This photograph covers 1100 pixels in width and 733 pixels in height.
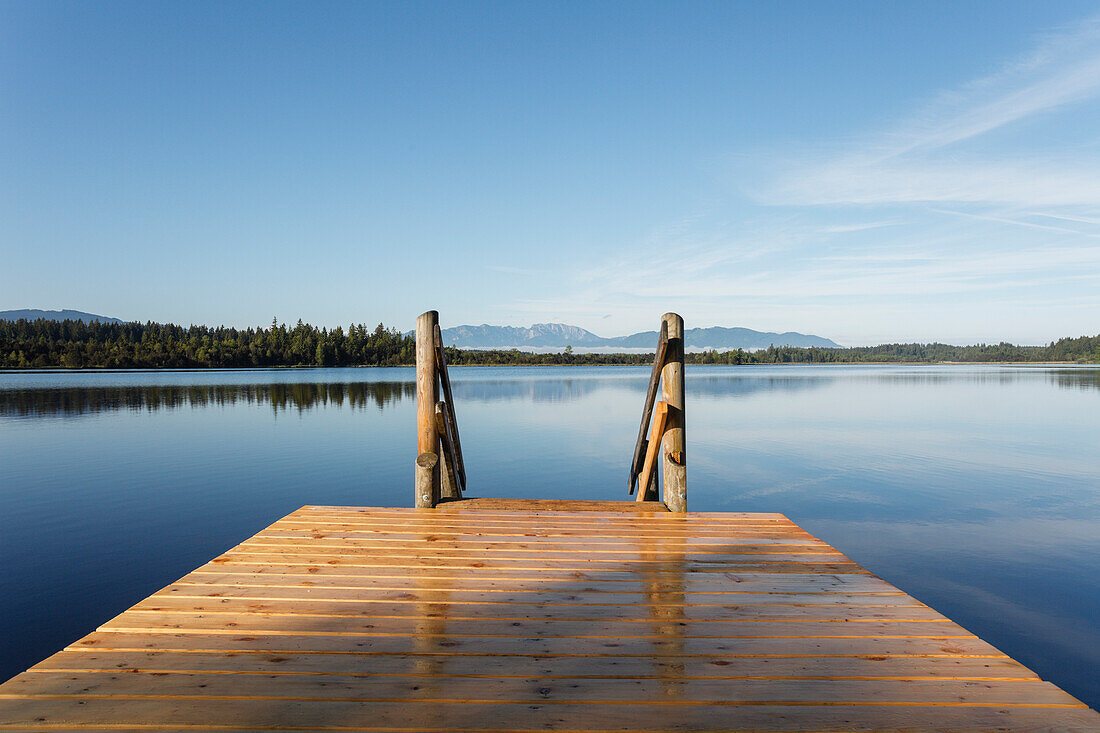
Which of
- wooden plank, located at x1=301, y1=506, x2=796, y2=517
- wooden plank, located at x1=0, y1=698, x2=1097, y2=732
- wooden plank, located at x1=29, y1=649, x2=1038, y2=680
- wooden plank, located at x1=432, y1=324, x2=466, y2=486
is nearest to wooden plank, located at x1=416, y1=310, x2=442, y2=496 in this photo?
wooden plank, located at x1=432, y1=324, x2=466, y2=486

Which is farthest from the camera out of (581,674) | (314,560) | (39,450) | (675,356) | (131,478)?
(39,450)

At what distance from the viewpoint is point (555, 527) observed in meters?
5.95

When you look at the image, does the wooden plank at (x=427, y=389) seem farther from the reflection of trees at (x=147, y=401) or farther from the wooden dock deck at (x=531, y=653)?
the reflection of trees at (x=147, y=401)

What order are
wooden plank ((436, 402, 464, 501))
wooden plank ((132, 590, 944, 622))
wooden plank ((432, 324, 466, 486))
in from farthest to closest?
wooden plank ((432, 324, 466, 486)) < wooden plank ((436, 402, 464, 501)) < wooden plank ((132, 590, 944, 622))

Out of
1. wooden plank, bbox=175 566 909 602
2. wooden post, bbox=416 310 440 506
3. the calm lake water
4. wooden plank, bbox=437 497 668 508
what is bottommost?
the calm lake water

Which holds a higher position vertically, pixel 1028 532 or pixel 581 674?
pixel 581 674

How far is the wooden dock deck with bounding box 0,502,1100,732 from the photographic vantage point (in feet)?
8.65

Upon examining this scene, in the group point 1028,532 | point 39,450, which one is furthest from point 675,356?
point 39,450

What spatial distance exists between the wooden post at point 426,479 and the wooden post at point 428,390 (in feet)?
0.04

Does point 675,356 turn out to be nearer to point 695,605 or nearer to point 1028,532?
point 695,605

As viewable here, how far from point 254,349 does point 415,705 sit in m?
129

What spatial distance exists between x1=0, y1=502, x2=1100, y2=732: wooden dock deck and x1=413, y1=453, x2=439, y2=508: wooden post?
144 cm

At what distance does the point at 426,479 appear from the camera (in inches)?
260

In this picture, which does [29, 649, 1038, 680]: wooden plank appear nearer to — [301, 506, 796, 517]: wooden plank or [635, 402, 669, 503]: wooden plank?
[301, 506, 796, 517]: wooden plank
